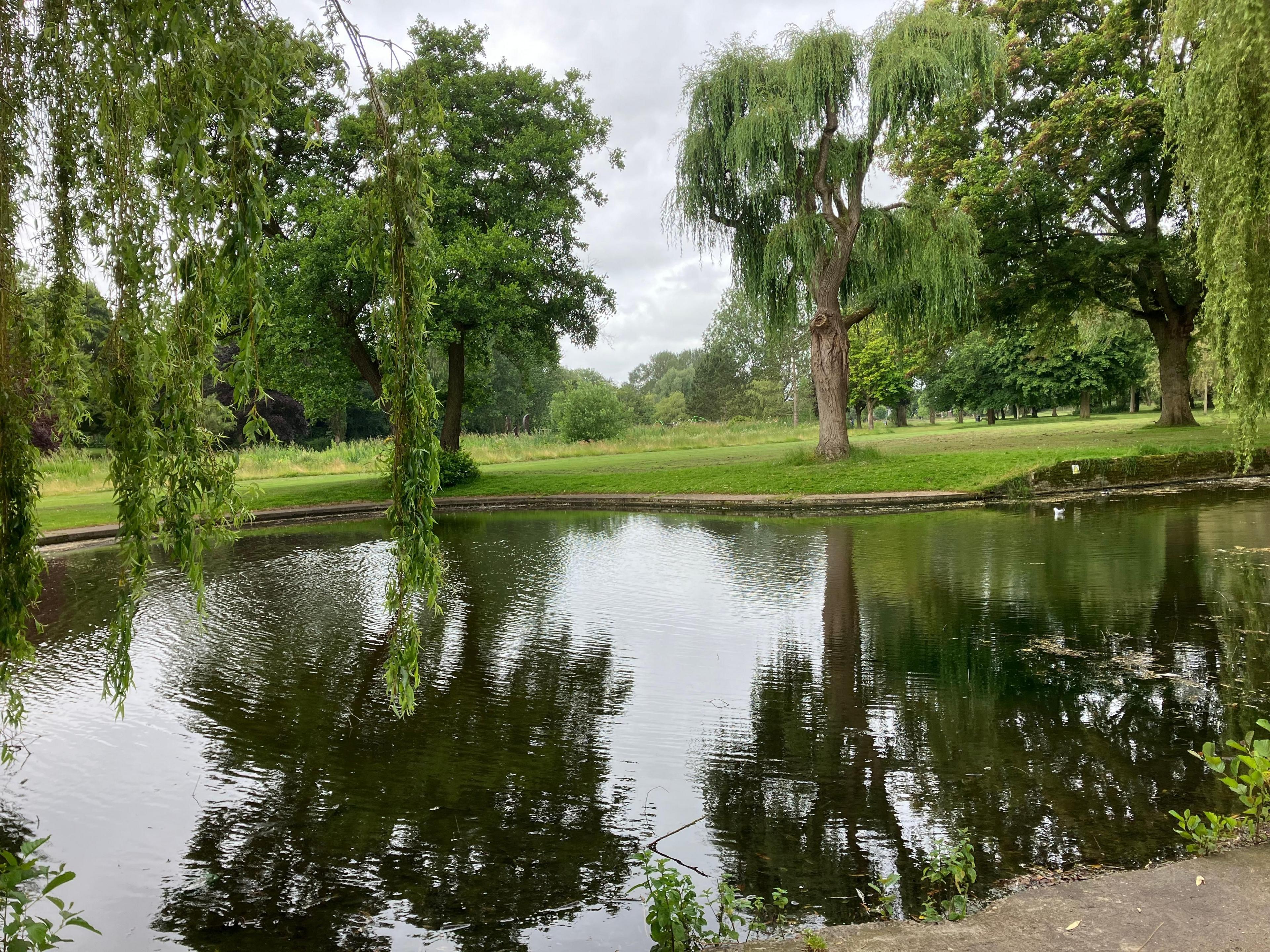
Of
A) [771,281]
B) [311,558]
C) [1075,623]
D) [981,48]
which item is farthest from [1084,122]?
[311,558]

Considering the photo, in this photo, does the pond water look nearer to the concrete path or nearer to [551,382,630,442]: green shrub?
the concrete path

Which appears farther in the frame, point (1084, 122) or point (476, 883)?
point (1084, 122)

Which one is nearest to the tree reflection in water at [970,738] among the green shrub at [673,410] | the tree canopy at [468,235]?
the tree canopy at [468,235]

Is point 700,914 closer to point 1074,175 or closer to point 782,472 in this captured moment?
point 782,472

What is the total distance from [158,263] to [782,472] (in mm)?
18647

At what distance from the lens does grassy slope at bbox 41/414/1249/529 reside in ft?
64.1

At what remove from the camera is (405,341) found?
3.88 m

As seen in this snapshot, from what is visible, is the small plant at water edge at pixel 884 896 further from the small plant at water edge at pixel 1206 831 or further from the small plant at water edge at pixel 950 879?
the small plant at water edge at pixel 1206 831

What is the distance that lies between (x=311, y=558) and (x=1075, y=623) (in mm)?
11419

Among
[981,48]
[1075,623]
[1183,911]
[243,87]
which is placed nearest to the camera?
[1183,911]

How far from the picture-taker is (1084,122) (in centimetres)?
2277

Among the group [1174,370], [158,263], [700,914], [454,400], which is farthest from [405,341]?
[1174,370]

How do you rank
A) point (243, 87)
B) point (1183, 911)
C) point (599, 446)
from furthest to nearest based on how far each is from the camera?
point (599, 446)
point (243, 87)
point (1183, 911)

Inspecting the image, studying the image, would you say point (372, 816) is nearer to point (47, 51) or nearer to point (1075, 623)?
point (47, 51)
